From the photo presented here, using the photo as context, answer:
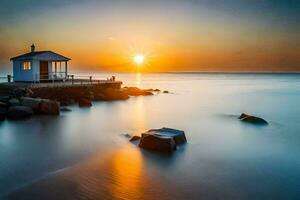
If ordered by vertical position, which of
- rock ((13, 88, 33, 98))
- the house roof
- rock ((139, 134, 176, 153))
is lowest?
rock ((139, 134, 176, 153))

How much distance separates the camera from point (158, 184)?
9797 millimetres

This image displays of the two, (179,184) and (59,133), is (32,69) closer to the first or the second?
(59,133)

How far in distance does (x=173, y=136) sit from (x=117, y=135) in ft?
17.0

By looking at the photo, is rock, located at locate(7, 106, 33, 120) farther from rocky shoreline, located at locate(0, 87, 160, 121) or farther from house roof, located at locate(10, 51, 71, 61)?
house roof, located at locate(10, 51, 71, 61)

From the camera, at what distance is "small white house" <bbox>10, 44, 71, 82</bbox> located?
31.7 meters

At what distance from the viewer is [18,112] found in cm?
2209

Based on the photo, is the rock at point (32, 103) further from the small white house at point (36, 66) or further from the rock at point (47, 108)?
the small white house at point (36, 66)

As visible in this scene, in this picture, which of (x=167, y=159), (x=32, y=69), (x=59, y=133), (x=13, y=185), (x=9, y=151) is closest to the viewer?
(x=13, y=185)

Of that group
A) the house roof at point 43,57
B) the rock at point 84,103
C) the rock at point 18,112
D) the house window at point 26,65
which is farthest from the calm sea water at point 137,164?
the house window at point 26,65

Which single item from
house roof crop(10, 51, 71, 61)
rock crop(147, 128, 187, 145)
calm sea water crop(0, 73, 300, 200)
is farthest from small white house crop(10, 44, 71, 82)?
rock crop(147, 128, 187, 145)

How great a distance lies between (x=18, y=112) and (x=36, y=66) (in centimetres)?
1116

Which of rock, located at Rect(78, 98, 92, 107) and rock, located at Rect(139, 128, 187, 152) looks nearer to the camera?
rock, located at Rect(139, 128, 187, 152)

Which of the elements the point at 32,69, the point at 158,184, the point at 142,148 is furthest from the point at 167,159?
the point at 32,69

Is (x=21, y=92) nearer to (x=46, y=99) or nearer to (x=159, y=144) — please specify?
(x=46, y=99)
